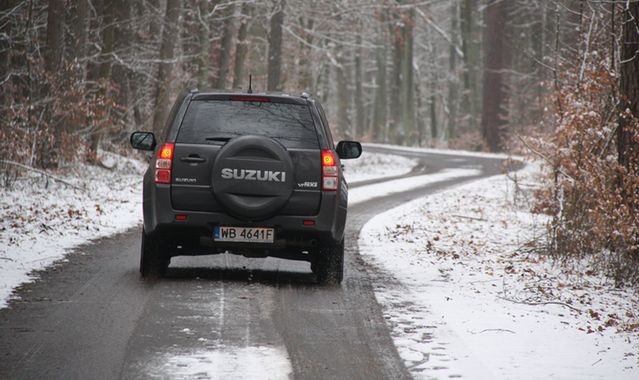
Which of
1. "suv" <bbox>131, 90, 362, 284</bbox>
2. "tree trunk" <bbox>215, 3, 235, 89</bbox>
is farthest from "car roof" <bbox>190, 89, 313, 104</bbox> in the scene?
"tree trunk" <bbox>215, 3, 235, 89</bbox>

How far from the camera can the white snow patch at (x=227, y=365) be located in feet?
19.8

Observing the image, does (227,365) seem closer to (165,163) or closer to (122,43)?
(165,163)

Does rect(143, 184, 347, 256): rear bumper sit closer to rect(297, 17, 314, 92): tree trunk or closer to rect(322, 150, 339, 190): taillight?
rect(322, 150, 339, 190): taillight

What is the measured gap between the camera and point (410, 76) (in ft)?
181

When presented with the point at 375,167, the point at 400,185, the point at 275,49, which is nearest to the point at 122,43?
the point at 275,49

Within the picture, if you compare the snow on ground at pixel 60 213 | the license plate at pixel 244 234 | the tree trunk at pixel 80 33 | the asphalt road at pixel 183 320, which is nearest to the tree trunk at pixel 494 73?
the snow on ground at pixel 60 213

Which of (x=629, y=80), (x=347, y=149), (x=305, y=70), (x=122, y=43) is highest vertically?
(x=305, y=70)

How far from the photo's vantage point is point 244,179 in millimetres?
9062

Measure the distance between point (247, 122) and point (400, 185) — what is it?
16874 mm

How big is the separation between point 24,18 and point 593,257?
15.7 metres

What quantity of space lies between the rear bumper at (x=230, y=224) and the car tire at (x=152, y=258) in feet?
0.53

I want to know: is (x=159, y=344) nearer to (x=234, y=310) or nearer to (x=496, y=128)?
(x=234, y=310)

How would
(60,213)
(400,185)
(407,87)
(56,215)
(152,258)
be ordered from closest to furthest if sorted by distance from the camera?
1. (152,258)
2. (56,215)
3. (60,213)
4. (400,185)
5. (407,87)

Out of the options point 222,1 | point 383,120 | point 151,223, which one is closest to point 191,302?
point 151,223
